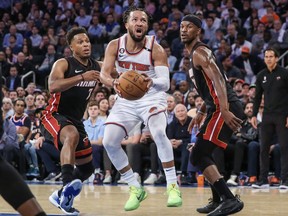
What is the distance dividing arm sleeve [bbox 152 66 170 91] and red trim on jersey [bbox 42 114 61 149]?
121 centimetres

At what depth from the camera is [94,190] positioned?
36.7 ft

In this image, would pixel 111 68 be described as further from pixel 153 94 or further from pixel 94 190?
pixel 94 190

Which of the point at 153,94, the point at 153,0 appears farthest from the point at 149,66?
the point at 153,0

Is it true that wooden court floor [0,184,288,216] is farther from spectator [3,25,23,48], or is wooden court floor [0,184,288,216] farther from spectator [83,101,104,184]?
spectator [3,25,23,48]

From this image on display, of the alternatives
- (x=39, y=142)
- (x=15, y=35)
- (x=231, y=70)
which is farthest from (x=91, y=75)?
(x=15, y=35)

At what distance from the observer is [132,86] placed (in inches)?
289

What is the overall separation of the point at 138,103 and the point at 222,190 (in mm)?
1449

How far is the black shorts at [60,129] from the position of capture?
802 centimetres

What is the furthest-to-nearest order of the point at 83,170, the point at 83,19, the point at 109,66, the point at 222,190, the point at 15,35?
the point at 15,35, the point at 83,19, the point at 83,170, the point at 109,66, the point at 222,190

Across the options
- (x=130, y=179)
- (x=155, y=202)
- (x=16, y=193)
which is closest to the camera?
(x=16, y=193)

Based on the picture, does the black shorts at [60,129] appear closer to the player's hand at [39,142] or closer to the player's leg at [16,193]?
the player's leg at [16,193]

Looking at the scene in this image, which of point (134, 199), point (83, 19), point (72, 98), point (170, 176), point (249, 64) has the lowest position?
point (134, 199)

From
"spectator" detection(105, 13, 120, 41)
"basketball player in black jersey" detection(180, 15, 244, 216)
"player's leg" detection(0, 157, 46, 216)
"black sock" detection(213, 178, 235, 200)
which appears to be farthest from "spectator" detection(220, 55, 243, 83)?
"player's leg" detection(0, 157, 46, 216)

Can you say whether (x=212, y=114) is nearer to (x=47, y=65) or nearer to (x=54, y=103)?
(x=54, y=103)
